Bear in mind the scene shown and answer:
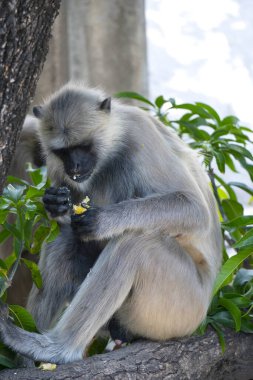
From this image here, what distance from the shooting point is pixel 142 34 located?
877cm

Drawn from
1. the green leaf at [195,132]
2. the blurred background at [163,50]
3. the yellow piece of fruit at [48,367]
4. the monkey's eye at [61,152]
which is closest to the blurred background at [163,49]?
the blurred background at [163,50]

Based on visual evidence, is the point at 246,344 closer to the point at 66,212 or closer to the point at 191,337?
the point at 191,337

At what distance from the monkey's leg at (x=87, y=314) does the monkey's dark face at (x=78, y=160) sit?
0.49 metres

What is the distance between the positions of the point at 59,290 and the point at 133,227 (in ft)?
2.31

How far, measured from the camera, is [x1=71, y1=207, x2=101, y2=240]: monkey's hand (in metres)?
4.15

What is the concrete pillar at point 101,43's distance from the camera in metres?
8.58

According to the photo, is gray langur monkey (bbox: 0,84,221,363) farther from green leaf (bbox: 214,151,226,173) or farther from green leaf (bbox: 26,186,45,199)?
green leaf (bbox: 214,151,226,173)

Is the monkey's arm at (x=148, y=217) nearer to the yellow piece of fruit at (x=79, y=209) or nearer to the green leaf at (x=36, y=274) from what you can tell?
the yellow piece of fruit at (x=79, y=209)

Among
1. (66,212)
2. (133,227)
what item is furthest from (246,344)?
(66,212)

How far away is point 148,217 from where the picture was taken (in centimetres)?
416

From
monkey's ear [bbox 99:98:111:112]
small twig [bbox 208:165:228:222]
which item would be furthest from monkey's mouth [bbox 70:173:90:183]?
small twig [bbox 208:165:228:222]

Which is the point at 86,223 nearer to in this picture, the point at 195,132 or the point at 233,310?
the point at 233,310

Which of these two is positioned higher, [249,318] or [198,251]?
[198,251]

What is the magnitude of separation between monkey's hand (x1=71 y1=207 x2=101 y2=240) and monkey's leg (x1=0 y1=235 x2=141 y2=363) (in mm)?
192
